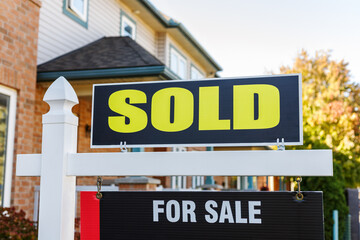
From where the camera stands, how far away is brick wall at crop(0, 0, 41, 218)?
764 cm

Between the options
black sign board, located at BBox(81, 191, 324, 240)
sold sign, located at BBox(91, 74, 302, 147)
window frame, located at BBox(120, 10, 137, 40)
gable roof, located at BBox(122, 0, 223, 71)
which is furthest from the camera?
gable roof, located at BBox(122, 0, 223, 71)

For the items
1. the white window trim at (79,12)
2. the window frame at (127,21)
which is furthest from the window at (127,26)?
the white window trim at (79,12)

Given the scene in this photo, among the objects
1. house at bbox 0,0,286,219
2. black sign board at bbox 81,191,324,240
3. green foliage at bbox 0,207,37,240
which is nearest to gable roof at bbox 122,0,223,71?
house at bbox 0,0,286,219

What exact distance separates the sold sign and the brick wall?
559 cm

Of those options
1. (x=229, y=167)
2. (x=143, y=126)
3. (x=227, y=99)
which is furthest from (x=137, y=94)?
(x=229, y=167)

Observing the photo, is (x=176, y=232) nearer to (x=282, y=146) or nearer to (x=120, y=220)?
(x=120, y=220)

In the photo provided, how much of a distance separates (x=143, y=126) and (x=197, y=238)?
71 centimetres

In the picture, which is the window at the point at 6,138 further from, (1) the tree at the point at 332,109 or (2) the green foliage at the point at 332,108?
(2) the green foliage at the point at 332,108

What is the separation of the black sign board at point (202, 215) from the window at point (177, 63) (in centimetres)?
1436

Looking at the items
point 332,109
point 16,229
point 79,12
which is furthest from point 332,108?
point 16,229

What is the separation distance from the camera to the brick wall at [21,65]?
7.64 m

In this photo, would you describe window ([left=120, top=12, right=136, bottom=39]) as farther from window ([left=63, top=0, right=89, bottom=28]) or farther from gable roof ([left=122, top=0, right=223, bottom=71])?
window ([left=63, top=0, right=89, bottom=28])

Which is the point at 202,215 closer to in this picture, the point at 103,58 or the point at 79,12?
the point at 103,58

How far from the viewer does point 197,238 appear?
2.34 meters
